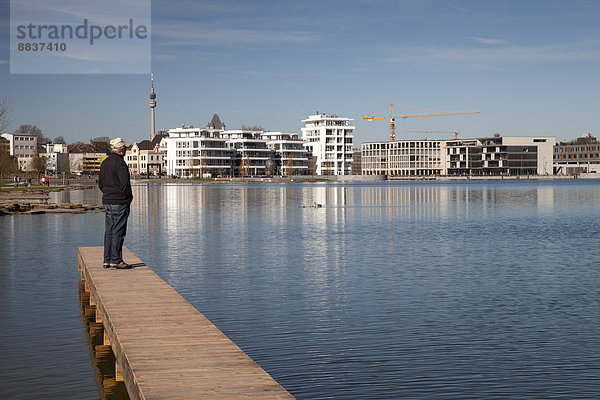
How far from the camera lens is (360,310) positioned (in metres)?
19.8

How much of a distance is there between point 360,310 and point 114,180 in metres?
7.61

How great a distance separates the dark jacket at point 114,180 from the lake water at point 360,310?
3.32m

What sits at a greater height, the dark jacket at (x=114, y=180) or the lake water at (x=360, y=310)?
the dark jacket at (x=114, y=180)

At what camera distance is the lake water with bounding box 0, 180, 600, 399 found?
44.2 ft

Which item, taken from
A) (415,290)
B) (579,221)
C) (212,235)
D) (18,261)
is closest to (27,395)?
(415,290)

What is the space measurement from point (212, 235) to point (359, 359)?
2943 centimetres

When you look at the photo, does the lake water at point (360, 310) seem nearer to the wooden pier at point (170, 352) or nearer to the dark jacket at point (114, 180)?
the wooden pier at point (170, 352)

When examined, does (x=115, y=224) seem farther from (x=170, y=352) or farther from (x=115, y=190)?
(x=170, y=352)

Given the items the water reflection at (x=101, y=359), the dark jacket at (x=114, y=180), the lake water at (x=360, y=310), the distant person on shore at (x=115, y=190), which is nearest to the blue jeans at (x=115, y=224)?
the distant person on shore at (x=115, y=190)

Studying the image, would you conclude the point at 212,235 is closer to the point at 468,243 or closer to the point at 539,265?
the point at 468,243

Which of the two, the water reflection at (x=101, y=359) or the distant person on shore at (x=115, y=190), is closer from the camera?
the water reflection at (x=101, y=359)

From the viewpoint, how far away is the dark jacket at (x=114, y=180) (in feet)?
61.8

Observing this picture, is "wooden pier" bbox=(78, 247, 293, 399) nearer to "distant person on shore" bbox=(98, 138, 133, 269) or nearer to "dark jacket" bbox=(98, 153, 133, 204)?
"distant person on shore" bbox=(98, 138, 133, 269)

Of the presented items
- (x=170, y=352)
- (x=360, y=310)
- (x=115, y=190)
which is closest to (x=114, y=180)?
(x=115, y=190)
